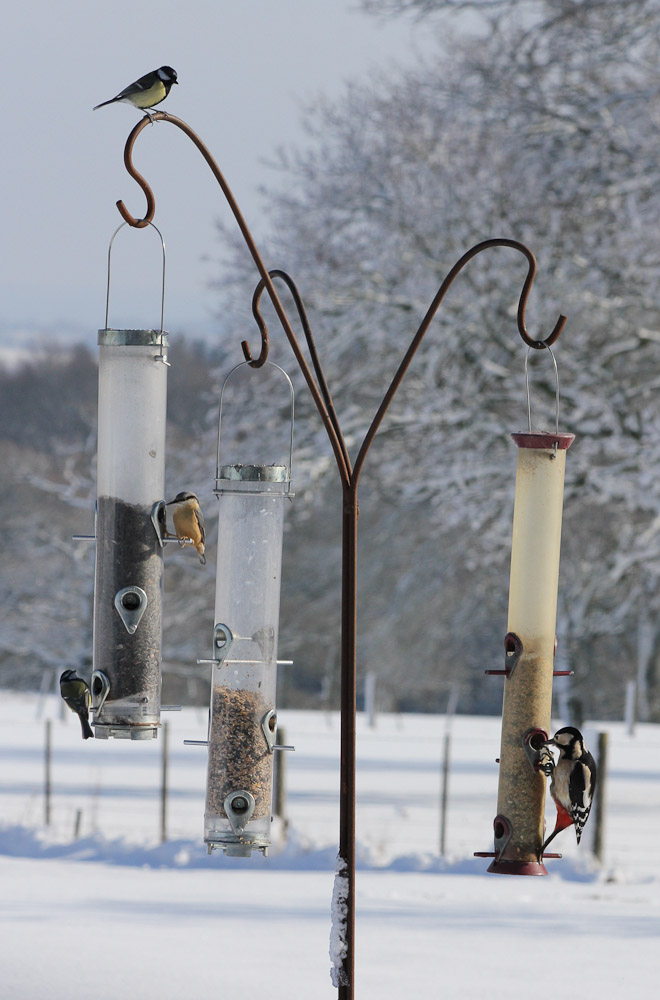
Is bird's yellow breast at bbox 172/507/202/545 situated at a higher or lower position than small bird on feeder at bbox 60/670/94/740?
higher

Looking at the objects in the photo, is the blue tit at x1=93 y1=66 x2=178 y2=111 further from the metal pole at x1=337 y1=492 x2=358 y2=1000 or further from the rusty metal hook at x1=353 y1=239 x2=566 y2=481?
the metal pole at x1=337 y1=492 x2=358 y2=1000

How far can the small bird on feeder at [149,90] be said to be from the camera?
3.52m

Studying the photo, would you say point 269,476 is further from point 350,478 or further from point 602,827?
point 602,827

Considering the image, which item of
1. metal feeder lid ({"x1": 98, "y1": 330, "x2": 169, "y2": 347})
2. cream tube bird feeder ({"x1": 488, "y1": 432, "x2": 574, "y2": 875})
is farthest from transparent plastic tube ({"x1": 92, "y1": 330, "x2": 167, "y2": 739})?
cream tube bird feeder ({"x1": 488, "y1": 432, "x2": 574, "y2": 875})

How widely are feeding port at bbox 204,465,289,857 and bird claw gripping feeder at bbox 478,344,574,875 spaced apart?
658mm

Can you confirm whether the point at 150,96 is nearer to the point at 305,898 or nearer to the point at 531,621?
the point at 531,621

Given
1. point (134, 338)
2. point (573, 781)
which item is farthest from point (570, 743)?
point (134, 338)

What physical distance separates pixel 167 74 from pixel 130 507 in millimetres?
1142

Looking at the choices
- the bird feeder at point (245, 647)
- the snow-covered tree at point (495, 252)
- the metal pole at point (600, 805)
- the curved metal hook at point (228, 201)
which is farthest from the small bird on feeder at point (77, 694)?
the snow-covered tree at point (495, 252)

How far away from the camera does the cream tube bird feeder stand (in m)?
3.76

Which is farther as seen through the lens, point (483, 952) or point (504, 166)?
point (504, 166)

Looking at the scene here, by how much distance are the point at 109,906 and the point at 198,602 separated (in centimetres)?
2010

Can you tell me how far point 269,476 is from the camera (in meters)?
3.85

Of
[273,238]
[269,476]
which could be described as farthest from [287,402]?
[269,476]
